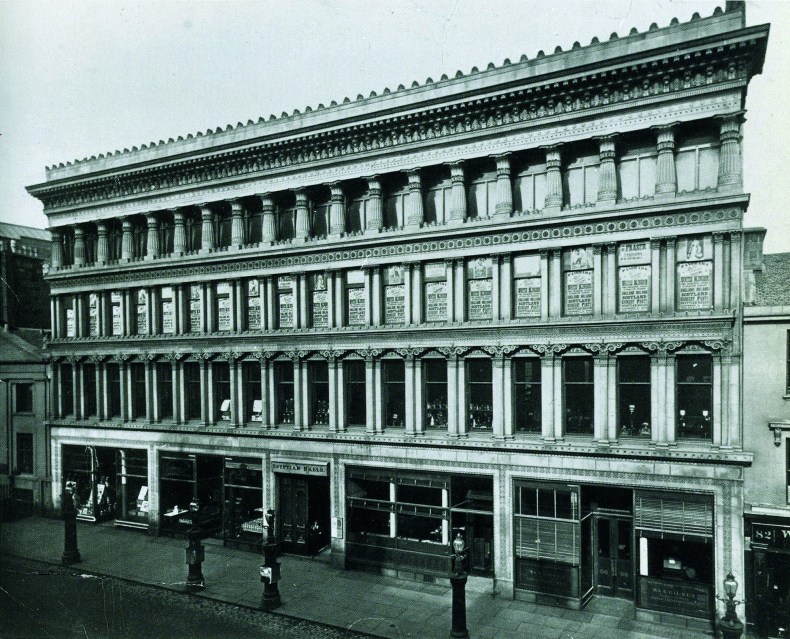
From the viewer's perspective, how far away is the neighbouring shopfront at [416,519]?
19.6 meters

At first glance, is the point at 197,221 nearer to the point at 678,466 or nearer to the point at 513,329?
the point at 513,329

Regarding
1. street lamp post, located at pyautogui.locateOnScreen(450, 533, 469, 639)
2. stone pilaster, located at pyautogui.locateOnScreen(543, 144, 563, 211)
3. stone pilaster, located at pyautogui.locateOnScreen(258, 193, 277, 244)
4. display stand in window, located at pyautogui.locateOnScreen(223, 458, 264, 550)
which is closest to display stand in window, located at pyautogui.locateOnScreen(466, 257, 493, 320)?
stone pilaster, located at pyautogui.locateOnScreen(543, 144, 563, 211)

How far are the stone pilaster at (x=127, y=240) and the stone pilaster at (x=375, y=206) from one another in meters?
12.4

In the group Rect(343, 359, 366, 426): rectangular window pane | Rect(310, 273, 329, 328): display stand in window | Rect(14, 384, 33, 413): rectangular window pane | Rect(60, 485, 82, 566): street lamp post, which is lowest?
Rect(60, 485, 82, 566): street lamp post

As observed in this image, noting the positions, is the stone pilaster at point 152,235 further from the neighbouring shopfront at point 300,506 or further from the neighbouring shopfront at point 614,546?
the neighbouring shopfront at point 614,546

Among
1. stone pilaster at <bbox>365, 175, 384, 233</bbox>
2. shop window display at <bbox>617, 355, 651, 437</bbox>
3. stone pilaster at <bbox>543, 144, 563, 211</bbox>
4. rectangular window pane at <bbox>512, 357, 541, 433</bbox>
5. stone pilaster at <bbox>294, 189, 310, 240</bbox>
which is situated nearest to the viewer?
shop window display at <bbox>617, 355, 651, 437</bbox>

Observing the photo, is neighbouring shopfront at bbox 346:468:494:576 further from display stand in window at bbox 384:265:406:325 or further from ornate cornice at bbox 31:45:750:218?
ornate cornice at bbox 31:45:750:218

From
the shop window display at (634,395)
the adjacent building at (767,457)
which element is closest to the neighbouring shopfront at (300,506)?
the shop window display at (634,395)

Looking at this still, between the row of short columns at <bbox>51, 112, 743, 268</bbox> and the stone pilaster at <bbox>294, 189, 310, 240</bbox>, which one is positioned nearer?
the row of short columns at <bbox>51, 112, 743, 268</bbox>

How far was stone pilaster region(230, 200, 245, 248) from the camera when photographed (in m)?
24.3

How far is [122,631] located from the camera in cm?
1636

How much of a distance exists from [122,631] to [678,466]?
16032 mm

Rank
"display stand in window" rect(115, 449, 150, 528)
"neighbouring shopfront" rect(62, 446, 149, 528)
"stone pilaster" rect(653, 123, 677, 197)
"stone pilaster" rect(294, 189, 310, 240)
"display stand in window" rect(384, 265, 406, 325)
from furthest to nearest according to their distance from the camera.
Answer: "neighbouring shopfront" rect(62, 446, 149, 528), "display stand in window" rect(115, 449, 150, 528), "stone pilaster" rect(294, 189, 310, 240), "display stand in window" rect(384, 265, 406, 325), "stone pilaster" rect(653, 123, 677, 197)

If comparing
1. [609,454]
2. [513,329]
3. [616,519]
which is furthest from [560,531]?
[513,329]
